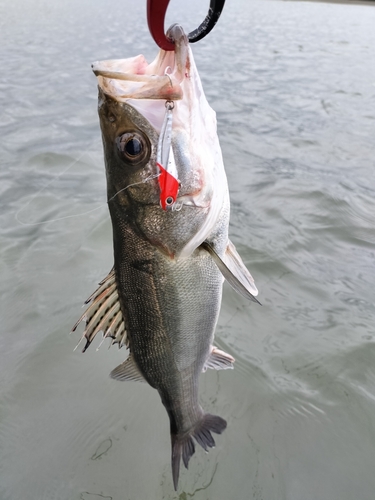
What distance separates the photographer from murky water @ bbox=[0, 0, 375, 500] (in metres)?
2.55

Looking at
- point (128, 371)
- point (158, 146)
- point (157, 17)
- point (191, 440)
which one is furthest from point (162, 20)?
point (191, 440)

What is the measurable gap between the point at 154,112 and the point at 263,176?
4.36 metres

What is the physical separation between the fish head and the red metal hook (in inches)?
2.0

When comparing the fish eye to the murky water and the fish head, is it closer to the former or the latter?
the fish head

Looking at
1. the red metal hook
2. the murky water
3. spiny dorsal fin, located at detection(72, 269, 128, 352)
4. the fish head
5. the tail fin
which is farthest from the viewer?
the murky water

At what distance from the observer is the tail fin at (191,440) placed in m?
2.12

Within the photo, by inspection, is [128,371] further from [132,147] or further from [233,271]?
[132,147]

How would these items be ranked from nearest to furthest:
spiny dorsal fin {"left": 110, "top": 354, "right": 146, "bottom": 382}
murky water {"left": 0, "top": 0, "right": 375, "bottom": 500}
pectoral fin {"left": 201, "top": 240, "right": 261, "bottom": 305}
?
1. pectoral fin {"left": 201, "top": 240, "right": 261, "bottom": 305}
2. spiny dorsal fin {"left": 110, "top": 354, "right": 146, "bottom": 382}
3. murky water {"left": 0, "top": 0, "right": 375, "bottom": 500}

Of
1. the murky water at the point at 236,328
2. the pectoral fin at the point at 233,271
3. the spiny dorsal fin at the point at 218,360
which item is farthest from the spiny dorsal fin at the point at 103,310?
the murky water at the point at 236,328

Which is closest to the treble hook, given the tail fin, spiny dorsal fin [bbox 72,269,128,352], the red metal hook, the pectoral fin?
the red metal hook

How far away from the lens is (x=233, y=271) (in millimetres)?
1866

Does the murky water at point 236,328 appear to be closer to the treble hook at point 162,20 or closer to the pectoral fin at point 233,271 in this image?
the pectoral fin at point 233,271

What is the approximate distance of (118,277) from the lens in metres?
1.83

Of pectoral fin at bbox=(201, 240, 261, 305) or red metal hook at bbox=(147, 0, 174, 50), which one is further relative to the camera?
pectoral fin at bbox=(201, 240, 261, 305)
